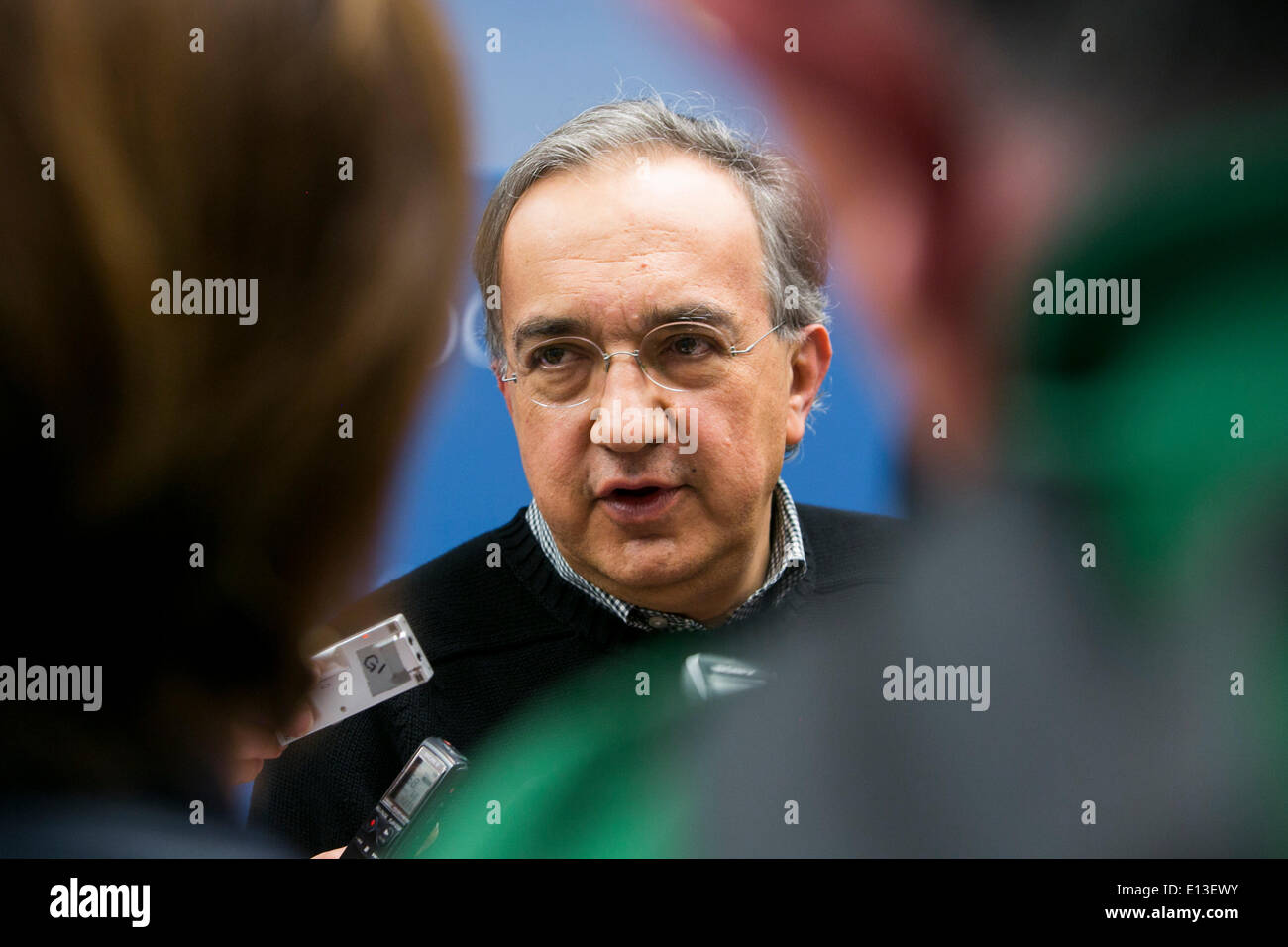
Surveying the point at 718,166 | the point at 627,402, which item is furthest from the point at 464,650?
the point at 718,166

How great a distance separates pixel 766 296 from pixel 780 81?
52 centimetres

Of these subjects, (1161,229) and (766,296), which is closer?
(766,296)

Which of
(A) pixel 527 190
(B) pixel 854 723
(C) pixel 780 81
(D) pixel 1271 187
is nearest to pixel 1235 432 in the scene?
(D) pixel 1271 187

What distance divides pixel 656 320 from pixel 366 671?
102cm

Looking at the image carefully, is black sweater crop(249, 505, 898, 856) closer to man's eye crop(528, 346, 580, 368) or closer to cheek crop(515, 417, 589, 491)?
cheek crop(515, 417, 589, 491)

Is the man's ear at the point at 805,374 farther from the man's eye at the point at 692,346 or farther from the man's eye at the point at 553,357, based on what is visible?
the man's eye at the point at 553,357

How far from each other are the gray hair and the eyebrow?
108mm

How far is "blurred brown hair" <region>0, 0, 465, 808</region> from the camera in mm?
2354

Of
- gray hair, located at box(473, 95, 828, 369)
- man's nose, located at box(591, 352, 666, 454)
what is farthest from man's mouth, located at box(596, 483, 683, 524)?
gray hair, located at box(473, 95, 828, 369)

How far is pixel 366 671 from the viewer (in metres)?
2.34

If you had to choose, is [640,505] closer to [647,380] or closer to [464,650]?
[647,380]

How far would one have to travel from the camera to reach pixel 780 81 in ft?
7.72

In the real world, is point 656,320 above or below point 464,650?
above
